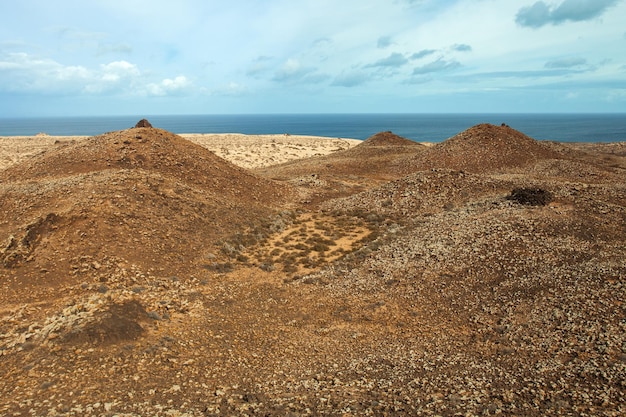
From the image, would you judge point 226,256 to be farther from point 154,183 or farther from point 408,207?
point 408,207

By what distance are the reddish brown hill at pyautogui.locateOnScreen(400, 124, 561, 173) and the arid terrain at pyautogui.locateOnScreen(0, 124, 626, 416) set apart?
1381 centimetres

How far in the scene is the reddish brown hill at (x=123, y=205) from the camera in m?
16.0

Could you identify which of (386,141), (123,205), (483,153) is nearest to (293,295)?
(123,205)

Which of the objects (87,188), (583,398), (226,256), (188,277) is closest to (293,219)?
(226,256)

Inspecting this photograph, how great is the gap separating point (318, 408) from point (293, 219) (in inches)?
651

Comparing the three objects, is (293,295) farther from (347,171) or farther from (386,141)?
(386,141)

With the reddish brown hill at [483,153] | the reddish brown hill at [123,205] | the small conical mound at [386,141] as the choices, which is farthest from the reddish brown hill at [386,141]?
the reddish brown hill at [123,205]

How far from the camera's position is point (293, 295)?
15.4 metres

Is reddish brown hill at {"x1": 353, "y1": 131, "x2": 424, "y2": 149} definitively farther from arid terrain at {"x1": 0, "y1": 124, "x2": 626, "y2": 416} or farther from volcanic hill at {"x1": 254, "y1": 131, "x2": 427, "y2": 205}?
arid terrain at {"x1": 0, "y1": 124, "x2": 626, "y2": 416}

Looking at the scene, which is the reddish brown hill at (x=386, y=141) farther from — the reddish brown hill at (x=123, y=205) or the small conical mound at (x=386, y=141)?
the reddish brown hill at (x=123, y=205)

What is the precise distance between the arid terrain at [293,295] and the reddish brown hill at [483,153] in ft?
45.3

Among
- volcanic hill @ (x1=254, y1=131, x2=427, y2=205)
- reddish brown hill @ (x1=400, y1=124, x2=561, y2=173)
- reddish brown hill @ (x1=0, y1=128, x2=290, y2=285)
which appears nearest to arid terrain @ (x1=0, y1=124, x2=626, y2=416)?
reddish brown hill @ (x1=0, y1=128, x2=290, y2=285)

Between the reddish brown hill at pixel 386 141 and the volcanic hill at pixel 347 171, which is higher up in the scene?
the reddish brown hill at pixel 386 141

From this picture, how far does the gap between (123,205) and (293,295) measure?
995cm
